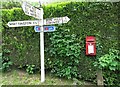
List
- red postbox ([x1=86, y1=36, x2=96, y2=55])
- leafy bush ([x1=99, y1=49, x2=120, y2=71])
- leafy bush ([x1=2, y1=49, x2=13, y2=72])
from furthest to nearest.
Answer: leafy bush ([x1=2, y1=49, x2=13, y2=72])
red postbox ([x1=86, y1=36, x2=96, y2=55])
leafy bush ([x1=99, y1=49, x2=120, y2=71])

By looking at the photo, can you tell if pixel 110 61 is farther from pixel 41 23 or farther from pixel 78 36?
pixel 41 23

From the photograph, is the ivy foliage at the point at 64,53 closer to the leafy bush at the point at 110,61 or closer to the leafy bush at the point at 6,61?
the leafy bush at the point at 110,61

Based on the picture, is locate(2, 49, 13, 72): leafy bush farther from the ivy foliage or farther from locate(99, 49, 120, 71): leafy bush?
locate(99, 49, 120, 71): leafy bush

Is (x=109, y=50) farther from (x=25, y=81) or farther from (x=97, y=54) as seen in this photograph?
(x=25, y=81)

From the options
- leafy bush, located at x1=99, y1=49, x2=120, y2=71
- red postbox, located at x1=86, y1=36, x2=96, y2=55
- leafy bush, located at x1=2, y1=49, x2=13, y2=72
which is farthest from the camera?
leafy bush, located at x1=2, y1=49, x2=13, y2=72

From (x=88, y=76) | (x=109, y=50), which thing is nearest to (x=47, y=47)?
(x=88, y=76)

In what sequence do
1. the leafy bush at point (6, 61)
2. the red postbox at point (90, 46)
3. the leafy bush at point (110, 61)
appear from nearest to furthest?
the leafy bush at point (110, 61), the red postbox at point (90, 46), the leafy bush at point (6, 61)

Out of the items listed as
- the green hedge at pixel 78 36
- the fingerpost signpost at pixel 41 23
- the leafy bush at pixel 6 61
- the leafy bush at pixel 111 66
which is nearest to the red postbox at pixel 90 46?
the green hedge at pixel 78 36

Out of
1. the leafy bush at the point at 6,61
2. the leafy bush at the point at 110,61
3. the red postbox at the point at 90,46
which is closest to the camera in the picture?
the leafy bush at the point at 110,61

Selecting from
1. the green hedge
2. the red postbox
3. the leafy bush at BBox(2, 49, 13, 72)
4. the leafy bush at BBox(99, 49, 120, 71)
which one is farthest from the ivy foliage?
the leafy bush at BBox(2, 49, 13, 72)

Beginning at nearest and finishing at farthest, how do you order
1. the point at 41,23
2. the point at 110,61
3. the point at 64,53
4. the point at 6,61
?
1. the point at 110,61
2. the point at 41,23
3. the point at 64,53
4. the point at 6,61

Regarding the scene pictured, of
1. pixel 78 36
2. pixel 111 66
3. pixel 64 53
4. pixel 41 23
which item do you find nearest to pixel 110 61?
pixel 111 66

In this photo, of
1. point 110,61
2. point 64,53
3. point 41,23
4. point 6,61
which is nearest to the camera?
point 110,61

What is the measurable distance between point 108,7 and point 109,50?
3.26 feet
